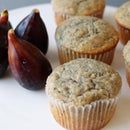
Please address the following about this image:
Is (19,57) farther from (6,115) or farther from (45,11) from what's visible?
(45,11)

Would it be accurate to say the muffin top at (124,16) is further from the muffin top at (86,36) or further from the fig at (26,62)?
the fig at (26,62)

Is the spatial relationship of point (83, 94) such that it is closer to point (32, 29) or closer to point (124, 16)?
point (32, 29)

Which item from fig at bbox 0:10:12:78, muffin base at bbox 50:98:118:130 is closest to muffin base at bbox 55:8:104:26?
fig at bbox 0:10:12:78

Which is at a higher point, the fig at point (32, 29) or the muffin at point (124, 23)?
the fig at point (32, 29)

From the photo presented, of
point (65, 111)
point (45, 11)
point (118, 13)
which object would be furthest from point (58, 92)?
point (45, 11)

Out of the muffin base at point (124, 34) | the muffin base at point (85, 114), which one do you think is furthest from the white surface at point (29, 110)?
the muffin base at point (124, 34)

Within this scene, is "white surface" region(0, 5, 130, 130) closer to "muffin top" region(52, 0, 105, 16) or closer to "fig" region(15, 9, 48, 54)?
"fig" region(15, 9, 48, 54)

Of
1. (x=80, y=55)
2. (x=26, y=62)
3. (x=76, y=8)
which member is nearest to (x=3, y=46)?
(x=26, y=62)

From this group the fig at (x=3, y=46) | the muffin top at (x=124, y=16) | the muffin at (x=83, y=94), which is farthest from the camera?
the muffin top at (x=124, y=16)
